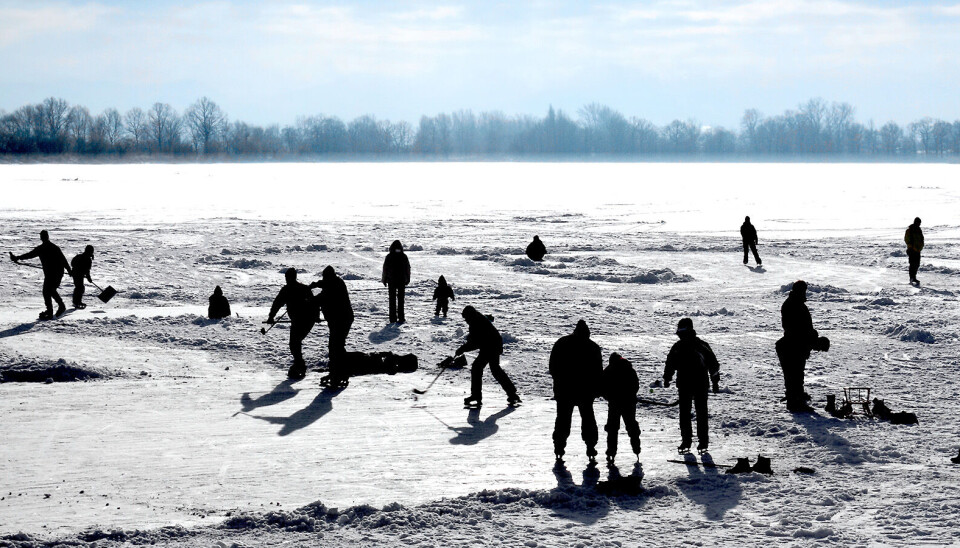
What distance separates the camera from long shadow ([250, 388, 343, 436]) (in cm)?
962

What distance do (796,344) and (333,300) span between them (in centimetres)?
525

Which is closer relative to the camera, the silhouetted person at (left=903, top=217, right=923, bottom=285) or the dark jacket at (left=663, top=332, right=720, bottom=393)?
the dark jacket at (left=663, top=332, right=720, bottom=393)

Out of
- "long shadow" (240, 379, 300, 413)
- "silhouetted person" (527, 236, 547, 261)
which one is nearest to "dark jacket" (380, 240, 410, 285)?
"long shadow" (240, 379, 300, 413)

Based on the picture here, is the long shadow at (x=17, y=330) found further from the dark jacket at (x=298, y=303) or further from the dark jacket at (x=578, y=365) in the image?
the dark jacket at (x=578, y=365)

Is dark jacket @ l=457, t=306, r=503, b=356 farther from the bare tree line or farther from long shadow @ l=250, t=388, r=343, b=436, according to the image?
the bare tree line

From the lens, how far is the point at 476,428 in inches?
382

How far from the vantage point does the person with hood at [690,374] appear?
336 inches

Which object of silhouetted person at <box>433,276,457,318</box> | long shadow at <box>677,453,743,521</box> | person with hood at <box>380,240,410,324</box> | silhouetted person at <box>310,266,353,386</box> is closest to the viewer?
long shadow at <box>677,453,743,521</box>

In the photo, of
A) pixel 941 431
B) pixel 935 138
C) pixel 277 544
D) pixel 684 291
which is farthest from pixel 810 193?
pixel 935 138

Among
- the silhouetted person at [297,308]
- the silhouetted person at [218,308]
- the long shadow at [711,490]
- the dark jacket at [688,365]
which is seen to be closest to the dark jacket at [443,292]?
the silhouetted person at [218,308]

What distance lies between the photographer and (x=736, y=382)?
11.7 m

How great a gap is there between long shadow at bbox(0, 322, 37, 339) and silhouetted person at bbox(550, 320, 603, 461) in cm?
924

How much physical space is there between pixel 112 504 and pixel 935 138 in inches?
6865

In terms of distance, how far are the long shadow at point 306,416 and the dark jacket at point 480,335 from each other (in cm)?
166
